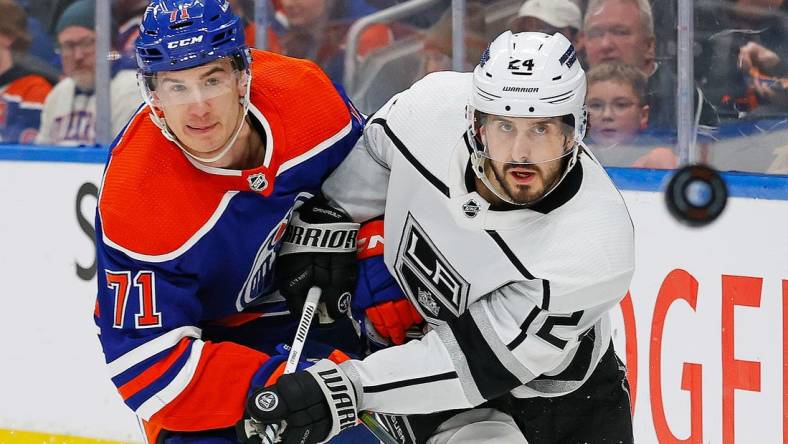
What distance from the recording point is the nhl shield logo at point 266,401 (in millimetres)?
2451

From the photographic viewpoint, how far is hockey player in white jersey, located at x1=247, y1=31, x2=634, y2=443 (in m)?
2.46

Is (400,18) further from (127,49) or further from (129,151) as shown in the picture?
(129,151)

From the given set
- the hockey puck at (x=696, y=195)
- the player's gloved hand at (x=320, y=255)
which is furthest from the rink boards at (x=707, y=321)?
the player's gloved hand at (x=320, y=255)

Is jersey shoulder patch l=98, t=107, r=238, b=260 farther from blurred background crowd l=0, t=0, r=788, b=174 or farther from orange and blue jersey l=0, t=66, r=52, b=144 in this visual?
orange and blue jersey l=0, t=66, r=52, b=144

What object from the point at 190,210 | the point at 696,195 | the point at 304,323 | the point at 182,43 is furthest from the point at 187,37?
the point at 696,195

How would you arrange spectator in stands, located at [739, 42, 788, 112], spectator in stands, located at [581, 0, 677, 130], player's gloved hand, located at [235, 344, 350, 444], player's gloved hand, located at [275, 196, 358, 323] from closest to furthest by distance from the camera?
player's gloved hand, located at [235, 344, 350, 444] → player's gloved hand, located at [275, 196, 358, 323] → spectator in stands, located at [739, 42, 788, 112] → spectator in stands, located at [581, 0, 677, 130]

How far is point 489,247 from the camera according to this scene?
102 inches

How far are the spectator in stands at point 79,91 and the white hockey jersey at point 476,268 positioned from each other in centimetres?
167

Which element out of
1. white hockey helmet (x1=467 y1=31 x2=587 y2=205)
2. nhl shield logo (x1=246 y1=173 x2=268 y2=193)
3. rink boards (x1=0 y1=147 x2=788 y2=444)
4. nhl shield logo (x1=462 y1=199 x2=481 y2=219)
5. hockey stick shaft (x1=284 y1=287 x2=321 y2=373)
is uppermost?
white hockey helmet (x1=467 y1=31 x2=587 y2=205)

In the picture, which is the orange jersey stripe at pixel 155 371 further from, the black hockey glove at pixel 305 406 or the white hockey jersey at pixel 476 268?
the white hockey jersey at pixel 476 268

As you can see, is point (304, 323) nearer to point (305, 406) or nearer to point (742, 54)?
point (305, 406)

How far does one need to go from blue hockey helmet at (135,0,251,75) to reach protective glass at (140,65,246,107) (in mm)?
19

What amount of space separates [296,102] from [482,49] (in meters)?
1.19

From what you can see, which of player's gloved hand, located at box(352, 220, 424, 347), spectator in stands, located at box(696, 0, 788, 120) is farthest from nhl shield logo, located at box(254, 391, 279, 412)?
spectator in stands, located at box(696, 0, 788, 120)
